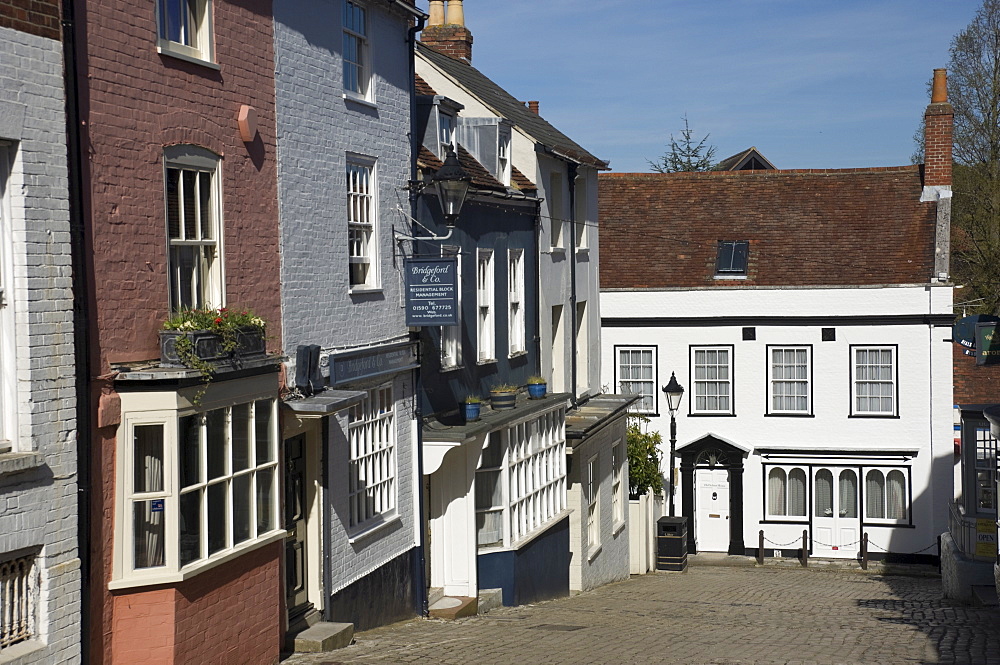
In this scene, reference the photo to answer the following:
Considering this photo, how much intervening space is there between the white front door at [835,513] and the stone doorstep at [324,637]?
20.1m

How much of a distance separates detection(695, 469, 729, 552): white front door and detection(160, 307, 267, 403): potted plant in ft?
71.7

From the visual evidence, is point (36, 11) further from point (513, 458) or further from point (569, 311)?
point (569, 311)

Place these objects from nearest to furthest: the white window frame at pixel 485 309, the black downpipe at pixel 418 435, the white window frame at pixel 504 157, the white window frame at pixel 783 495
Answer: the black downpipe at pixel 418 435
the white window frame at pixel 485 309
the white window frame at pixel 504 157
the white window frame at pixel 783 495

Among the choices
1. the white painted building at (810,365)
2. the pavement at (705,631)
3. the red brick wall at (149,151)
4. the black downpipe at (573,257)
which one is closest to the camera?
the red brick wall at (149,151)

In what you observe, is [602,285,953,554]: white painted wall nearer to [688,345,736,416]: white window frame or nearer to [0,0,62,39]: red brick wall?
[688,345,736,416]: white window frame

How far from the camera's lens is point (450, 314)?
14031 millimetres

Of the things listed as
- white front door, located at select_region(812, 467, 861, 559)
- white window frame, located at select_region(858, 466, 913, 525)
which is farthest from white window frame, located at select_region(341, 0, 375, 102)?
white window frame, located at select_region(858, 466, 913, 525)

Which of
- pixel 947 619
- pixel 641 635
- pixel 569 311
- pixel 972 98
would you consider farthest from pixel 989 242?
pixel 641 635

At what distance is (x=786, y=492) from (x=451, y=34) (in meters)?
14.5

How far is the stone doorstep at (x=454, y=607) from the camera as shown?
15.0 meters

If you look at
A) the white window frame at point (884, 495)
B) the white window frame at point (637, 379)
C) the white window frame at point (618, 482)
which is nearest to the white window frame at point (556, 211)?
the white window frame at point (618, 482)

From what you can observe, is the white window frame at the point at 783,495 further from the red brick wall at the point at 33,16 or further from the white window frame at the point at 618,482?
the red brick wall at the point at 33,16

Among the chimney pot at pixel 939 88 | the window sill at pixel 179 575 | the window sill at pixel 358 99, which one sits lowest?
the window sill at pixel 179 575

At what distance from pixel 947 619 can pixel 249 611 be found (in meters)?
10.4
